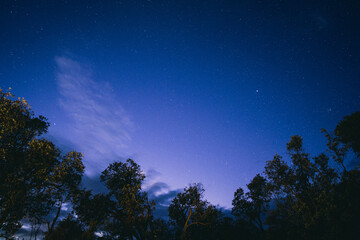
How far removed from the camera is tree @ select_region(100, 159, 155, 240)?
23.1m

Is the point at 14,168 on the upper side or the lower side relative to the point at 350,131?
lower

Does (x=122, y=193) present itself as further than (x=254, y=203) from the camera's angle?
No

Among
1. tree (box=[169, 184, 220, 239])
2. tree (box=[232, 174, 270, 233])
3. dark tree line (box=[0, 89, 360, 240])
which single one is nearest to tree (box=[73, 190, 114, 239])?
dark tree line (box=[0, 89, 360, 240])

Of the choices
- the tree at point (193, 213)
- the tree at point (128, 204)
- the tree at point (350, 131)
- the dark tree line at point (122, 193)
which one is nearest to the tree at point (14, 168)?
the dark tree line at point (122, 193)

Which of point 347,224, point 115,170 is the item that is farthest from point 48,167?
point 347,224

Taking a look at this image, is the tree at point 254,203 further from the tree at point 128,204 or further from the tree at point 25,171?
the tree at point 25,171

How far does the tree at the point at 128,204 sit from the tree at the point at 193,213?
22.6ft

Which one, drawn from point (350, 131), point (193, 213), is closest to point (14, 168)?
point (193, 213)

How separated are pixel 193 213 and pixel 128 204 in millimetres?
13678

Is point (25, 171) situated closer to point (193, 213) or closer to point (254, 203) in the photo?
point (193, 213)

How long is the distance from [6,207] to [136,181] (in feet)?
51.6

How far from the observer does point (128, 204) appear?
2269 centimetres

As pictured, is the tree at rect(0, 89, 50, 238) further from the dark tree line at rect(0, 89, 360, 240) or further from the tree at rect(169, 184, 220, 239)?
the tree at rect(169, 184, 220, 239)

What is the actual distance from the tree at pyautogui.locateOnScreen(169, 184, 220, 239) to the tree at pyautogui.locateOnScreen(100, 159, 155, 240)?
22.6 feet
